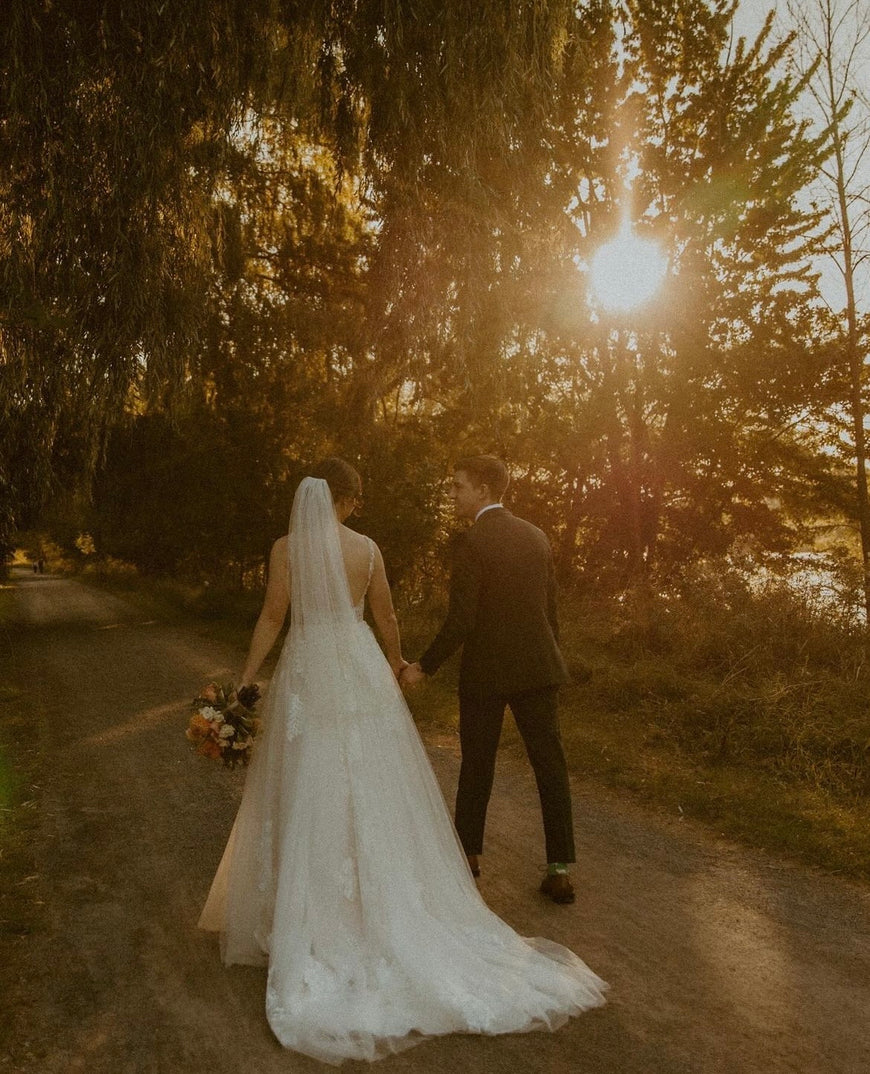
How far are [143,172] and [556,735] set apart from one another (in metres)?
3.81

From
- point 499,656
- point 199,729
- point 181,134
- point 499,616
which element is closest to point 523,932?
point 499,656

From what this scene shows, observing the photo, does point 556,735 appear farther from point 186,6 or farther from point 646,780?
point 186,6

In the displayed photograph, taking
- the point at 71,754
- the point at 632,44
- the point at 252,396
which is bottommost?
the point at 71,754

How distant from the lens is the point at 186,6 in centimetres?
458

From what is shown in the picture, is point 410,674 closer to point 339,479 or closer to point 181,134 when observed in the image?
point 339,479

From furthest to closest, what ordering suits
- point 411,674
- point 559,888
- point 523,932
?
point 411,674 < point 559,888 < point 523,932

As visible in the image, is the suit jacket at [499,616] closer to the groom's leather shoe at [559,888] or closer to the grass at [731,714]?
the groom's leather shoe at [559,888]

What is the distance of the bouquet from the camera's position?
13.4 ft

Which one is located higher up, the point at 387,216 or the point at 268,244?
the point at 268,244

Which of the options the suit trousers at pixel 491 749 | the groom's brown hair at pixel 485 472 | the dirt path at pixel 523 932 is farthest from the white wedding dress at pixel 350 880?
the groom's brown hair at pixel 485 472

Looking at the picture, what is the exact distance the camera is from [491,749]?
182 inches

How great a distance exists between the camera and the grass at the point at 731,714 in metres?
5.60

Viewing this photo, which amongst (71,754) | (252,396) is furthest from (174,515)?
(71,754)

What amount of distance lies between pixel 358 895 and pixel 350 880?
0.07 metres
